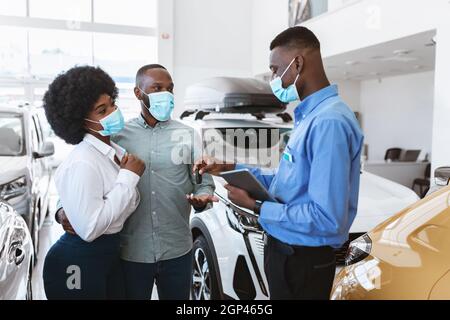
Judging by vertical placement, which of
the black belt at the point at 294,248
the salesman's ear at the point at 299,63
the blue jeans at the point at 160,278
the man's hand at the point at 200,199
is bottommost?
the blue jeans at the point at 160,278

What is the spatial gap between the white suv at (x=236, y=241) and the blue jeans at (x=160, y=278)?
1.43 feet

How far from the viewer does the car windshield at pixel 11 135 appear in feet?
11.6

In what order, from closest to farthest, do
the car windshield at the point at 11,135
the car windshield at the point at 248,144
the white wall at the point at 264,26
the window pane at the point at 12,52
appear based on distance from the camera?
the car windshield at the point at 248,144 < the car windshield at the point at 11,135 < the white wall at the point at 264,26 < the window pane at the point at 12,52

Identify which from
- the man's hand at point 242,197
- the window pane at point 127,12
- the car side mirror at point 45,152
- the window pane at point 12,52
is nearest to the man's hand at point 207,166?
the man's hand at point 242,197

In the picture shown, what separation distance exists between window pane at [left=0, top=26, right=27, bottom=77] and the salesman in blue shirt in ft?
28.0

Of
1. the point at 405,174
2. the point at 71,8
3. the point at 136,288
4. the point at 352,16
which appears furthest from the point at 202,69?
the point at 136,288

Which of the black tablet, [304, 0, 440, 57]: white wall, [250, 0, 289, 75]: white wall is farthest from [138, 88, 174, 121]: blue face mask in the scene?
[250, 0, 289, 75]: white wall

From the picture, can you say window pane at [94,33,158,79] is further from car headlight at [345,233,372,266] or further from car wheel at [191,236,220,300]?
car headlight at [345,233,372,266]

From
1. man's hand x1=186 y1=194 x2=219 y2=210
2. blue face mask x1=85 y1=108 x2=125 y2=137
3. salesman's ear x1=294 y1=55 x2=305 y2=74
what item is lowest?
man's hand x1=186 y1=194 x2=219 y2=210

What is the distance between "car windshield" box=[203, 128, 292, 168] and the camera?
2.91 meters

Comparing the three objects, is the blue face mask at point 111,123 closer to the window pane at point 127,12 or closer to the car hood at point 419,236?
the car hood at point 419,236

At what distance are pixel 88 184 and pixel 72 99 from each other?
29cm

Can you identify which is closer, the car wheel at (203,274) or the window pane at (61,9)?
the car wheel at (203,274)
